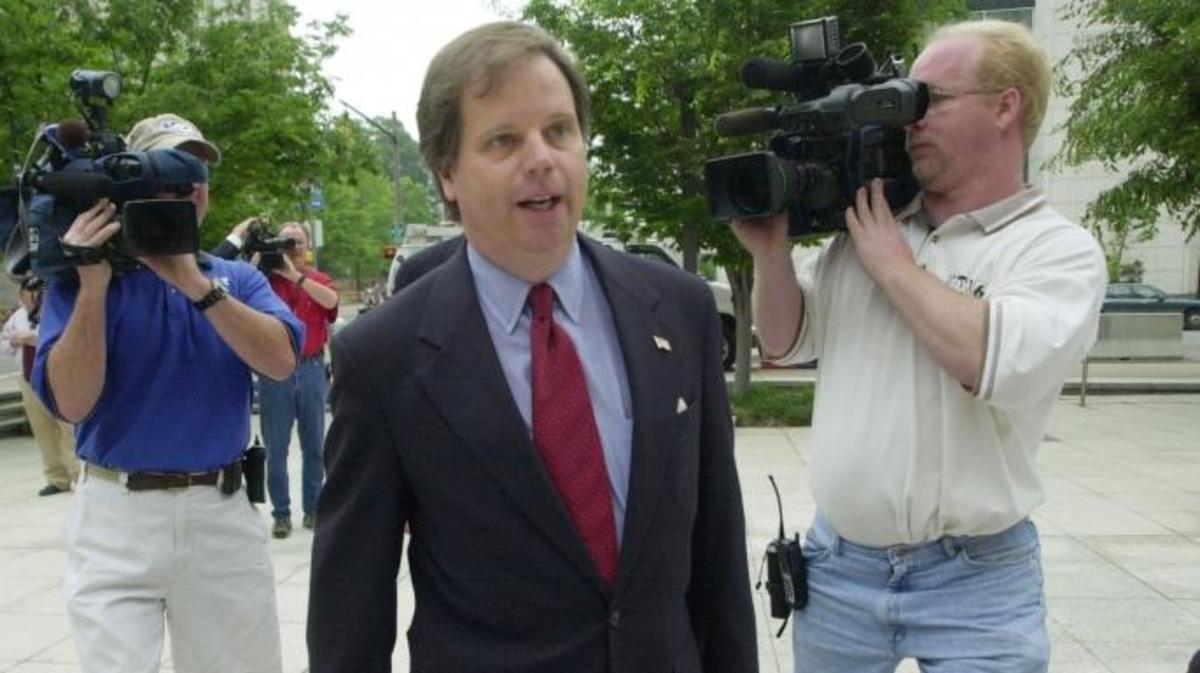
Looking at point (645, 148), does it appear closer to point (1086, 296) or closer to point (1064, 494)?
point (1064, 494)

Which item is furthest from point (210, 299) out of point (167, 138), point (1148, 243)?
point (1148, 243)

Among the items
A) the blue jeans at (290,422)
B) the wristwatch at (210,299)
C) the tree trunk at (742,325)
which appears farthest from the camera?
the tree trunk at (742,325)

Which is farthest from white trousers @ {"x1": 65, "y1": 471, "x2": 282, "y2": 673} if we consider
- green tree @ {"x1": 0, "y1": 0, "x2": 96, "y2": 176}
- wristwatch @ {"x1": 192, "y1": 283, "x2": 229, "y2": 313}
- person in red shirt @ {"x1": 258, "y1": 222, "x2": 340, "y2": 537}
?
green tree @ {"x1": 0, "y1": 0, "x2": 96, "y2": 176}

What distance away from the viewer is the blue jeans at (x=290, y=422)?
22.0 feet

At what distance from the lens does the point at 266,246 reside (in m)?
5.96

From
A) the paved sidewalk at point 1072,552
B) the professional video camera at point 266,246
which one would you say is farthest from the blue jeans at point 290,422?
the professional video camera at point 266,246

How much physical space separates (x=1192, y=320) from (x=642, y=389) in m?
31.8

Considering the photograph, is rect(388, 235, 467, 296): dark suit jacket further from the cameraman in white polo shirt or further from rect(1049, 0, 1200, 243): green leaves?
rect(1049, 0, 1200, 243): green leaves

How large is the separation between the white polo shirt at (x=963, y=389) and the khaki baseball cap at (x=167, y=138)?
1958 mm

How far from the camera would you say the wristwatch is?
289cm

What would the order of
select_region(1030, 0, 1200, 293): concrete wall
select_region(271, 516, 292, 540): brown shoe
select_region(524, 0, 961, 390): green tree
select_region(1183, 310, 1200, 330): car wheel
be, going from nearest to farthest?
select_region(271, 516, 292, 540): brown shoe, select_region(524, 0, 961, 390): green tree, select_region(1183, 310, 1200, 330): car wheel, select_region(1030, 0, 1200, 293): concrete wall

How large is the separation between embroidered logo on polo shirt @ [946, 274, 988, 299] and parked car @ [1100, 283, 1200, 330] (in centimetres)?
2622

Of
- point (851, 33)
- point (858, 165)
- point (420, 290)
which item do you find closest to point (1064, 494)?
point (851, 33)

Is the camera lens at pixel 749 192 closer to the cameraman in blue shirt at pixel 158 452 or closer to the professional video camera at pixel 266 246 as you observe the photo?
the cameraman in blue shirt at pixel 158 452
